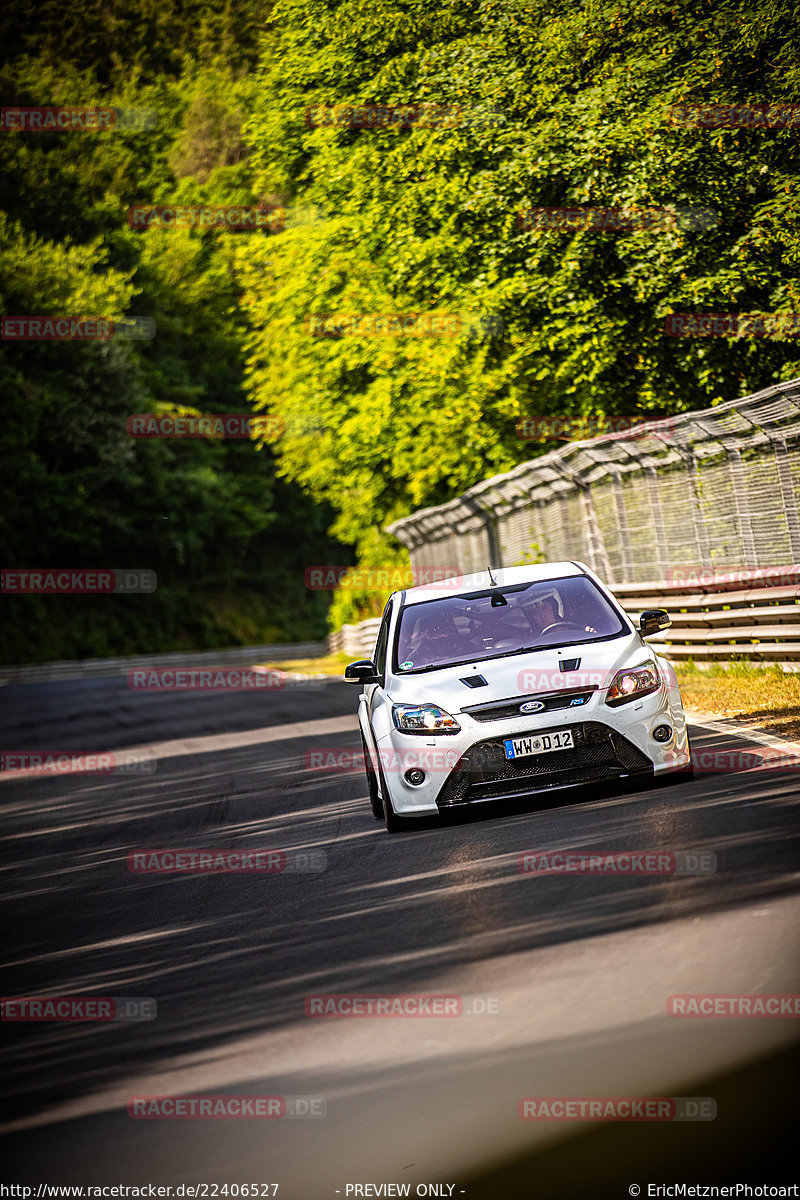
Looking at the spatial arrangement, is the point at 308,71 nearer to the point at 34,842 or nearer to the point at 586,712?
the point at 34,842

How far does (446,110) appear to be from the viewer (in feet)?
88.4

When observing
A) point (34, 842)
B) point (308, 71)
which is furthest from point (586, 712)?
point (308, 71)
